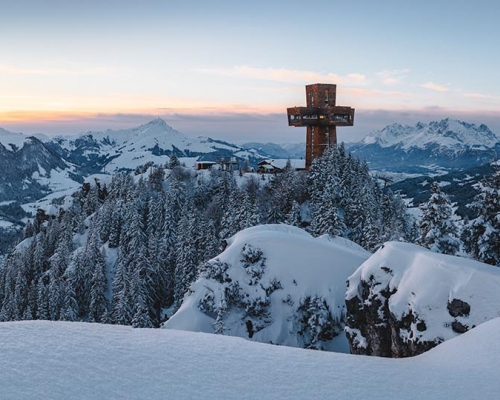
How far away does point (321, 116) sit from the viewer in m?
91.5

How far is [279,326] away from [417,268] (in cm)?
1672

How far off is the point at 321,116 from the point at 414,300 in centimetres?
7404

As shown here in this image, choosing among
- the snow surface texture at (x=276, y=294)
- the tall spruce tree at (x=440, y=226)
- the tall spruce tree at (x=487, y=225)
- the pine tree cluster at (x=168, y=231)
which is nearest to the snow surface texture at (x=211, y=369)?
the tall spruce tree at (x=487, y=225)

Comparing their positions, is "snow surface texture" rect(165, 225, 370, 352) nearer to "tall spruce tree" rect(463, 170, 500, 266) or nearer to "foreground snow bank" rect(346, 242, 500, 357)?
"foreground snow bank" rect(346, 242, 500, 357)

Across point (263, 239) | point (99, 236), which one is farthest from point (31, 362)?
point (99, 236)

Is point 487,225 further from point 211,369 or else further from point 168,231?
point 168,231

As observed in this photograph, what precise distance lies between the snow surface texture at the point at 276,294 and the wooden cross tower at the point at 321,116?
53748 mm

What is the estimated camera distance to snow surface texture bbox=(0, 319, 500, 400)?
10008mm

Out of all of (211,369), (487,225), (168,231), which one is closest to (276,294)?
(487,225)

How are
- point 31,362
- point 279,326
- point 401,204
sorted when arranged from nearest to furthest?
point 31,362
point 279,326
point 401,204

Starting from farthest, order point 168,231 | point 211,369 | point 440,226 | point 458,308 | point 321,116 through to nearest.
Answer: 1. point 321,116
2. point 168,231
3. point 440,226
4. point 458,308
5. point 211,369

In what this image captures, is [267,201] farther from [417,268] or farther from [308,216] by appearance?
[417,268]

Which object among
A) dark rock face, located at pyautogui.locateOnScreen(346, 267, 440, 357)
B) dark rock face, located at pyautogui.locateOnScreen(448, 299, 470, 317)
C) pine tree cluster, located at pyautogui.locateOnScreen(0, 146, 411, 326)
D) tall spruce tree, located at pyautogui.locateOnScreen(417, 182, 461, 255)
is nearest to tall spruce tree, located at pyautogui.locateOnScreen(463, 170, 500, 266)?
tall spruce tree, located at pyautogui.locateOnScreen(417, 182, 461, 255)

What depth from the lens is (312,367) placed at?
11.7 meters
